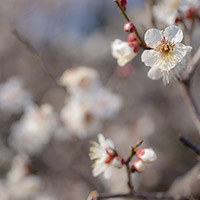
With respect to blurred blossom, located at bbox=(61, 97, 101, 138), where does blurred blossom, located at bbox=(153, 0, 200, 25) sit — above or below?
below

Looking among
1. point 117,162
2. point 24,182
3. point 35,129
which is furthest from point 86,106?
point 117,162

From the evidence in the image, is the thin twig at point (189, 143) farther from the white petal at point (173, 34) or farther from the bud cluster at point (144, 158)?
the white petal at point (173, 34)

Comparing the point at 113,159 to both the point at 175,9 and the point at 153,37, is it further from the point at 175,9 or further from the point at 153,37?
the point at 175,9

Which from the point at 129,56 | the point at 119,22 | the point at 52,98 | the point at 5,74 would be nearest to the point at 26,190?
the point at 129,56

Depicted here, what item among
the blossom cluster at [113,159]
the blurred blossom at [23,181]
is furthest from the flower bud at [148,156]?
the blurred blossom at [23,181]

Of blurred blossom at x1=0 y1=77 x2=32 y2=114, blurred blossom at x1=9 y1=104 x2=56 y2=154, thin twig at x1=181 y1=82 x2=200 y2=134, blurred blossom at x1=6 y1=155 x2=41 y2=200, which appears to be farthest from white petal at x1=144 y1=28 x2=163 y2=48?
blurred blossom at x1=0 y1=77 x2=32 y2=114

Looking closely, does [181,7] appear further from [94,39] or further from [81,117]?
[94,39]

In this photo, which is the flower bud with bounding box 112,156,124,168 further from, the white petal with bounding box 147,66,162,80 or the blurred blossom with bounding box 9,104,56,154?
the blurred blossom with bounding box 9,104,56,154
